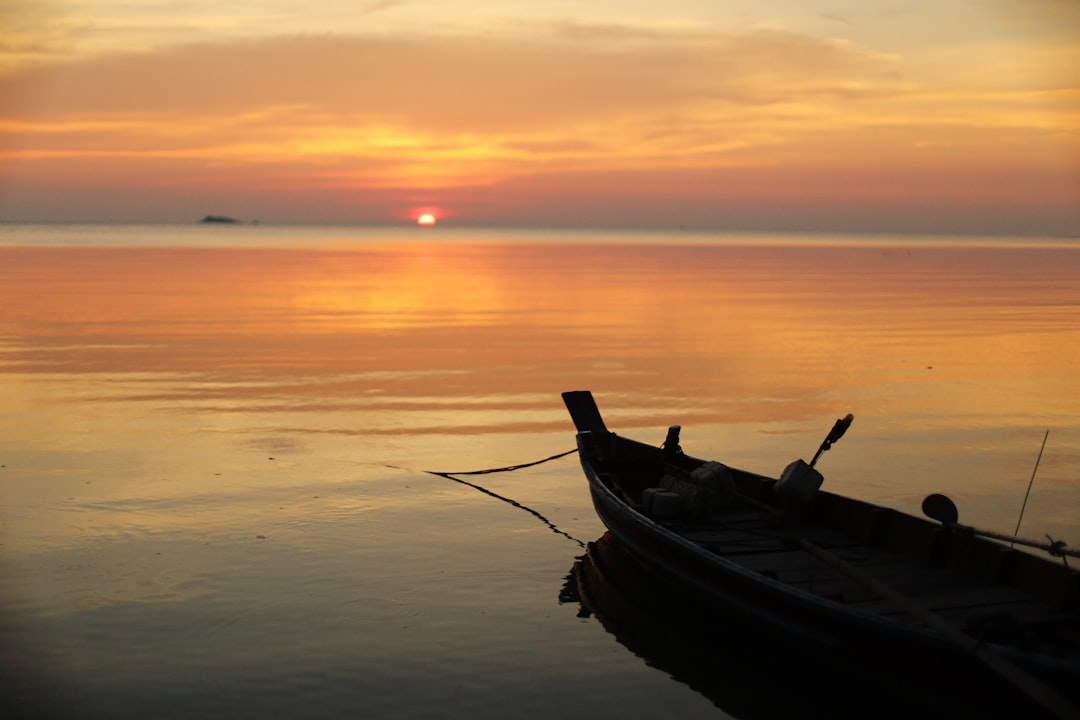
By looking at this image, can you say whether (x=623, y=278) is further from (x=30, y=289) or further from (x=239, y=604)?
(x=239, y=604)

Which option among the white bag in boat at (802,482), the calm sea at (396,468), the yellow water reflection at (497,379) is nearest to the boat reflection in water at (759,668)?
the calm sea at (396,468)

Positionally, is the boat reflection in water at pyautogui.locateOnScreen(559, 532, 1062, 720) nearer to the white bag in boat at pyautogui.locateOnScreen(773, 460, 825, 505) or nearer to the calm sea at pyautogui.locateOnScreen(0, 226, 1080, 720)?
the calm sea at pyautogui.locateOnScreen(0, 226, 1080, 720)

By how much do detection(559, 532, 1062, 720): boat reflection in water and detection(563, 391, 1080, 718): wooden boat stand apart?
0.03 meters

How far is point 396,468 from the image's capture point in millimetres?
17672

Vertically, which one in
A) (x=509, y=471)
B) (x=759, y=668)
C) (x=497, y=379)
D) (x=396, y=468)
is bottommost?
(x=759, y=668)

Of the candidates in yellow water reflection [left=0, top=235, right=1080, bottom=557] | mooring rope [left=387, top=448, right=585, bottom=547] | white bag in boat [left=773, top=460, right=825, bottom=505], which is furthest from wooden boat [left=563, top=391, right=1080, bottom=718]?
yellow water reflection [left=0, top=235, right=1080, bottom=557]

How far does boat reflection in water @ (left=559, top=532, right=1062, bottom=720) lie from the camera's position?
345 inches

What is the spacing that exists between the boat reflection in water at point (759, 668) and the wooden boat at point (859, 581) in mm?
33

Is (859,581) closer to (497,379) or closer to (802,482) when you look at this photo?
(802,482)

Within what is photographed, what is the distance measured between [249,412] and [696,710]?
14.0 meters

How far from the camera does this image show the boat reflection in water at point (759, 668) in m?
8.76

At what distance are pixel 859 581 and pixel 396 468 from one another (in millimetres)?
9474

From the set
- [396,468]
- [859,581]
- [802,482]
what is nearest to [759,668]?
[859,581]

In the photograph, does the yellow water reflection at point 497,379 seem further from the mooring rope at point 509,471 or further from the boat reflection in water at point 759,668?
the boat reflection in water at point 759,668
